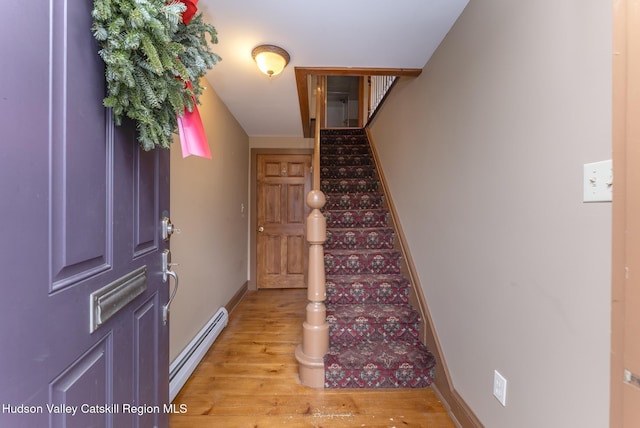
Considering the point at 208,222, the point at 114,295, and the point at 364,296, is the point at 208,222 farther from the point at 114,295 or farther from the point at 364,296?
the point at 114,295

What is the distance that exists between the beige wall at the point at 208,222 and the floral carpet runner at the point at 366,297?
103cm

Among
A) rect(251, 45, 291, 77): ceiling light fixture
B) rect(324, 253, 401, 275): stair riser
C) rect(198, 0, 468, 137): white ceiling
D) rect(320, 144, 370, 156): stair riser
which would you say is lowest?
rect(324, 253, 401, 275): stair riser

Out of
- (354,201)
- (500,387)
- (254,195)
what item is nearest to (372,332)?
(500,387)

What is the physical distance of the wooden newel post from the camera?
1695 millimetres

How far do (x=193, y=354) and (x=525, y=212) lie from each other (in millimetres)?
2116

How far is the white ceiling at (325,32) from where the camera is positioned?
134 centimetres

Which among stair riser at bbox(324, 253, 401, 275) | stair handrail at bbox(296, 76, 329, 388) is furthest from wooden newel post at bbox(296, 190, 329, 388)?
stair riser at bbox(324, 253, 401, 275)

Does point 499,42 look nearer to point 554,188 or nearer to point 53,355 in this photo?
point 554,188

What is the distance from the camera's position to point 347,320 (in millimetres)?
1917

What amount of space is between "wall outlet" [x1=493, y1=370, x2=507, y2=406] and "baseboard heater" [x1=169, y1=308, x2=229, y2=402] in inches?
66.2

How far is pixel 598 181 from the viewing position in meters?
0.74

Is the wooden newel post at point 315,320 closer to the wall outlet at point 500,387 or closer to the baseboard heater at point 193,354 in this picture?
the baseboard heater at point 193,354

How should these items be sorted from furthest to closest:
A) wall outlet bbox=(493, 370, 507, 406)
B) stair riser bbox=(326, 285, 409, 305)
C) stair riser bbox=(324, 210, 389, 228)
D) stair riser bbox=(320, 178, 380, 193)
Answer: stair riser bbox=(320, 178, 380, 193) < stair riser bbox=(324, 210, 389, 228) < stair riser bbox=(326, 285, 409, 305) < wall outlet bbox=(493, 370, 507, 406)

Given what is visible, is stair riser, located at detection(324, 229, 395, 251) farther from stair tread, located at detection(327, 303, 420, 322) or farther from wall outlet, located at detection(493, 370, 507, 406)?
wall outlet, located at detection(493, 370, 507, 406)
